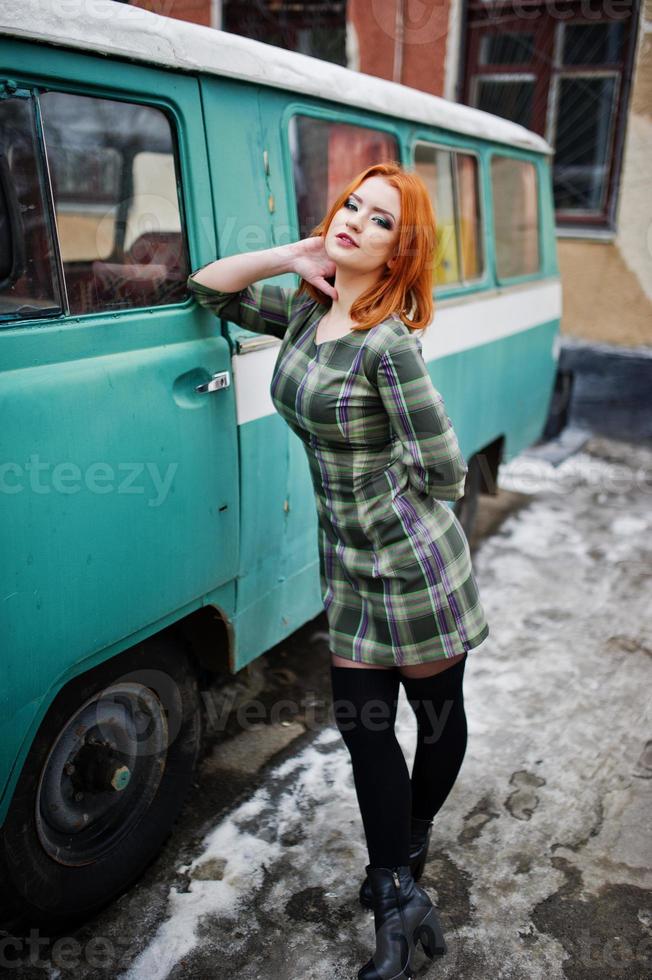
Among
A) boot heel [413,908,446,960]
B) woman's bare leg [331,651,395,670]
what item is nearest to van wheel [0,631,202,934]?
woman's bare leg [331,651,395,670]

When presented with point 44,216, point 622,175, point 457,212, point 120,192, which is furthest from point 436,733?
point 622,175

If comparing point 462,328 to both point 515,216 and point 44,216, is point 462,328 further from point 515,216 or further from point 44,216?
point 44,216

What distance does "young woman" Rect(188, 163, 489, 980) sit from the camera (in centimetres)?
193

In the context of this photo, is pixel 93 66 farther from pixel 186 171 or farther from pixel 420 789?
pixel 420 789

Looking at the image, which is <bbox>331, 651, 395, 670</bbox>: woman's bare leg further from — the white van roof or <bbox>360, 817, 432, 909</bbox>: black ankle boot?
the white van roof

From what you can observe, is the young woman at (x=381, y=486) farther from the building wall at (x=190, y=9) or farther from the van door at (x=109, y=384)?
the building wall at (x=190, y=9)

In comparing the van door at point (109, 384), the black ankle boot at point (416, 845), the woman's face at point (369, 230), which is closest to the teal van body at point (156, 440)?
the van door at point (109, 384)

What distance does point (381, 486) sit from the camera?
200 centimetres

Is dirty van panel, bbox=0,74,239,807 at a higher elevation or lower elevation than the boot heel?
higher

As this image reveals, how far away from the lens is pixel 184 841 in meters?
2.63

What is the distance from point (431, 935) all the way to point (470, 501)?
276 cm

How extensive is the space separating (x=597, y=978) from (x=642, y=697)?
1.47 metres

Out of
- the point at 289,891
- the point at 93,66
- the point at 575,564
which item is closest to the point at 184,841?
the point at 289,891

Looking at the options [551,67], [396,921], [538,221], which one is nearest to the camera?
[396,921]
